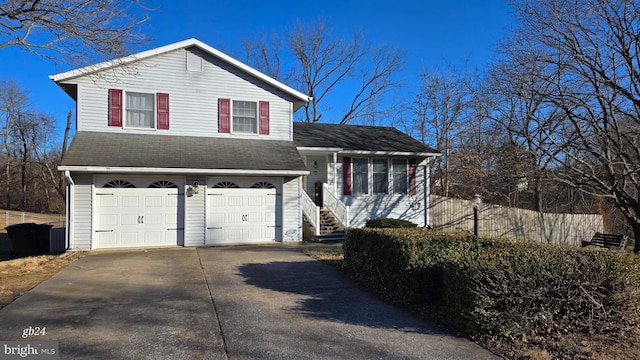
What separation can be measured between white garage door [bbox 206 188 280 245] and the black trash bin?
5967mm

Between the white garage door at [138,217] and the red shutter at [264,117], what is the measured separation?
371 cm

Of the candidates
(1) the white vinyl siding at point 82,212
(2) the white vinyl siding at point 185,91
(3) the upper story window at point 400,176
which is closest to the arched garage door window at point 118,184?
(1) the white vinyl siding at point 82,212

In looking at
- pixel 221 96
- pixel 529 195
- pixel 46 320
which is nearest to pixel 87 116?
pixel 221 96

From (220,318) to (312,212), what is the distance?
9259 millimetres

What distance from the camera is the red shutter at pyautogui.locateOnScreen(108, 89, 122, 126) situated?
12.7 m

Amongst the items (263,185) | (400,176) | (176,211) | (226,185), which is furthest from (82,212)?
(400,176)

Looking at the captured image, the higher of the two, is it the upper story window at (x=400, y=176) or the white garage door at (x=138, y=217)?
the upper story window at (x=400, y=176)

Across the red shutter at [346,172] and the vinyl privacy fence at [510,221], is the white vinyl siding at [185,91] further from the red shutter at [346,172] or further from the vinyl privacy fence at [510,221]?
the vinyl privacy fence at [510,221]

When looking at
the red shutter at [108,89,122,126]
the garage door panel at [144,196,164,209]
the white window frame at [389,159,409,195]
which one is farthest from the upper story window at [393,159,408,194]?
the red shutter at [108,89,122,126]

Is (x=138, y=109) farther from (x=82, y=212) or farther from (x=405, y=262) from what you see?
(x=405, y=262)

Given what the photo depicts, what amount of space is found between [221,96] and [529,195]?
26.4 meters

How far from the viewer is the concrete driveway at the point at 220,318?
14.4 feet

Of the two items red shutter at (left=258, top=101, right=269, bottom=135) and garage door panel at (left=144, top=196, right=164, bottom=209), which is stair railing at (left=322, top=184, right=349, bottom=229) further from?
garage door panel at (left=144, top=196, right=164, bottom=209)

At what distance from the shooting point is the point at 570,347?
4.41m
